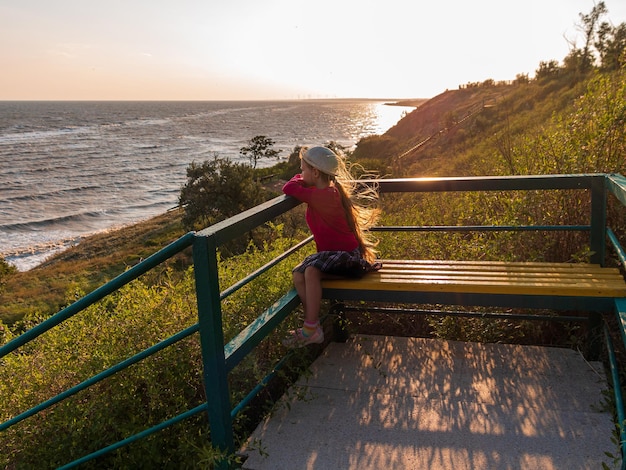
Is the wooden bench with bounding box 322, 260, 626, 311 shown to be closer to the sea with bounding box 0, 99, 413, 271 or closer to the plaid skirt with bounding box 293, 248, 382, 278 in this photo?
the plaid skirt with bounding box 293, 248, 382, 278

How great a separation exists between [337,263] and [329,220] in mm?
294

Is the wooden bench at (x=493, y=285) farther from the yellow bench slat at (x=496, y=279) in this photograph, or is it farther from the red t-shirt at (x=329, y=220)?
the red t-shirt at (x=329, y=220)

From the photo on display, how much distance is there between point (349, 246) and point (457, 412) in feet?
3.89

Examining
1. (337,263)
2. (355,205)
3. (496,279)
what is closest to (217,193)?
(355,205)

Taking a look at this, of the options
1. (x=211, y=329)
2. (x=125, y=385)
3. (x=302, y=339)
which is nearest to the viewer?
(x=211, y=329)

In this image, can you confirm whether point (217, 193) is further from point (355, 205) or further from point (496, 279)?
point (496, 279)

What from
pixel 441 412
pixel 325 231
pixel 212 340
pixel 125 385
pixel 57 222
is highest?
pixel 325 231

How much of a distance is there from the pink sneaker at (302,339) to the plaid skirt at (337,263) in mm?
384

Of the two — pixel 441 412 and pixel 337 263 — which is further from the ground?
pixel 337 263

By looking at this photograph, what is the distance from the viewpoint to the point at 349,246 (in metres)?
3.53

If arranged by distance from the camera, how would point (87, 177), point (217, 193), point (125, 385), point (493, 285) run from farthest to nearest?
point (87, 177)
point (217, 193)
point (493, 285)
point (125, 385)

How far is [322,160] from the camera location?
133 inches

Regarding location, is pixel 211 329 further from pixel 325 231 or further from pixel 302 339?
pixel 325 231

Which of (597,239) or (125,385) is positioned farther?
(597,239)
